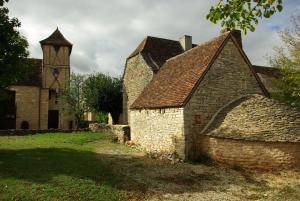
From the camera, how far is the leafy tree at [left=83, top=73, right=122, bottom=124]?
98.1 ft

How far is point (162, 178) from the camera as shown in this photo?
11.3m

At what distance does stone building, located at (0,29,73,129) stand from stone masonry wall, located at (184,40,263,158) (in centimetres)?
2037

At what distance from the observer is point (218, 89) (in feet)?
49.7

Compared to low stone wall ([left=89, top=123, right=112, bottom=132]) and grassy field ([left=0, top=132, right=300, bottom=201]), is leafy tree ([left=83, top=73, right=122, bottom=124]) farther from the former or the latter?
grassy field ([left=0, top=132, right=300, bottom=201])

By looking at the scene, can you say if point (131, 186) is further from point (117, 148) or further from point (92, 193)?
point (117, 148)

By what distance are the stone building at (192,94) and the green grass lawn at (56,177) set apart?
3.69 m

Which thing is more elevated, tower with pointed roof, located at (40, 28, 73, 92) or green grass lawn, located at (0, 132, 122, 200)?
tower with pointed roof, located at (40, 28, 73, 92)

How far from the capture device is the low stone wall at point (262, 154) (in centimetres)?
1209

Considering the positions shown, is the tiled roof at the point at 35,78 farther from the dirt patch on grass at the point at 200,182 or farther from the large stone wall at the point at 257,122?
the large stone wall at the point at 257,122

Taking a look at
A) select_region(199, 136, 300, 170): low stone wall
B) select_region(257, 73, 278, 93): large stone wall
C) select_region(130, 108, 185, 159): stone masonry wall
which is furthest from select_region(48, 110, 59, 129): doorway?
select_region(199, 136, 300, 170): low stone wall

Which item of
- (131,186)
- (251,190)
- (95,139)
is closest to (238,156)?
(251,190)

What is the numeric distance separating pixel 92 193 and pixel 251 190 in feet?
17.5

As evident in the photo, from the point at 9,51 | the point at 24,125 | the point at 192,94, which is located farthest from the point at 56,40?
the point at 192,94

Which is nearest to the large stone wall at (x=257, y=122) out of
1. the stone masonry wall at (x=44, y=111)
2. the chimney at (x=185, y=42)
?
the chimney at (x=185, y=42)
